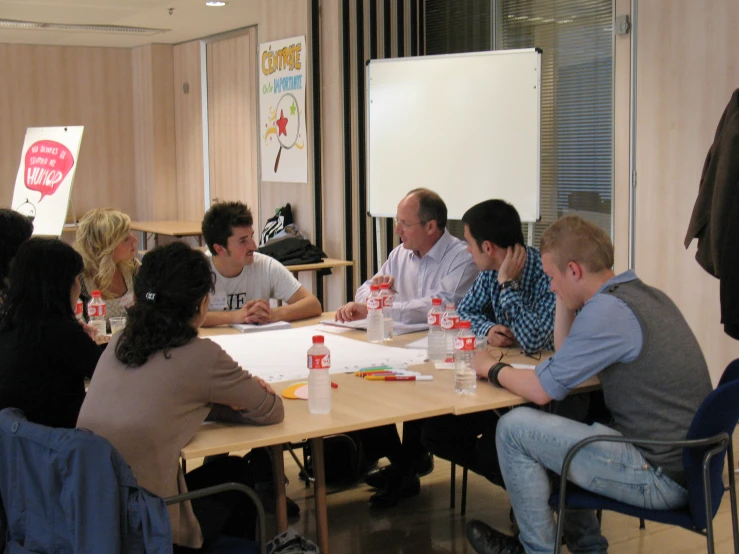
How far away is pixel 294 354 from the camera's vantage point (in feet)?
10.6

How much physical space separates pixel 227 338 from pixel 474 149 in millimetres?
2125

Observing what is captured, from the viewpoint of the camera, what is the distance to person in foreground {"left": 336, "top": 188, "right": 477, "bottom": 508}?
3.71 meters

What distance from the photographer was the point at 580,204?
5.26m

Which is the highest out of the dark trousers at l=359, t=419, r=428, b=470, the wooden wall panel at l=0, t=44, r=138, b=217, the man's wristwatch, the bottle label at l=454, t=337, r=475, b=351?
the wooden wall panel at l=0, t=44, r=138, b=217

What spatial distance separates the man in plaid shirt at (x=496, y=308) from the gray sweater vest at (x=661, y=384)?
51cm

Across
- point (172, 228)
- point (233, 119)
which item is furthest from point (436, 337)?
point (233, 119)

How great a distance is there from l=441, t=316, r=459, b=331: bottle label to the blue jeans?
47 cm

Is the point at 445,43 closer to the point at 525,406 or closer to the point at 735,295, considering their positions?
the point at 735,295

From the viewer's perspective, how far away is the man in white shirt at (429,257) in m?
3.86

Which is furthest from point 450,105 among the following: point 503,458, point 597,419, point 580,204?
point 503,458

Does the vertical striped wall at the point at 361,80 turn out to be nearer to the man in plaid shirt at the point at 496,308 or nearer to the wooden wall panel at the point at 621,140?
the wooden wall panel at the point at 621,140

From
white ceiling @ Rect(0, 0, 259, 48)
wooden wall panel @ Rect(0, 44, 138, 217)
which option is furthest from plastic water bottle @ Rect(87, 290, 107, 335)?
wooden wall panel @ Rect(0, 44, 138, 217)

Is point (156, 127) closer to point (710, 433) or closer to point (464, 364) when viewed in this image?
point (464, 364)

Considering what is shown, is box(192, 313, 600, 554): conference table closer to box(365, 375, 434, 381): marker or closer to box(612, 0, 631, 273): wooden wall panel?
box(365, 375, 434, 381): marker
